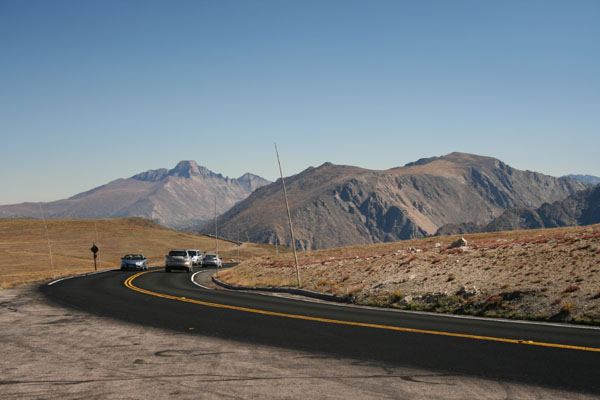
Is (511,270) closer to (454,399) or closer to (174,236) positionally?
(454,399)

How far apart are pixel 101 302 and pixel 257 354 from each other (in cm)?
1147

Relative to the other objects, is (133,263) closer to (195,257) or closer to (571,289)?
(195,257)

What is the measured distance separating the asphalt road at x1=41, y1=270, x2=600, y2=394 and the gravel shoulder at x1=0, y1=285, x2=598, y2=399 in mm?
610

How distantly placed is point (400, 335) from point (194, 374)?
4936mm

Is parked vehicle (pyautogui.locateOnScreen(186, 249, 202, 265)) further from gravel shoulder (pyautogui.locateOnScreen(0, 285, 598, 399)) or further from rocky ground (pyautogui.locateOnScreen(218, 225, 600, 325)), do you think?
gravel shoulder (pyautogui.locateOnScreen(0, 285, 598, 399))

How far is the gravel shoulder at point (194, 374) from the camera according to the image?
7.27 meters

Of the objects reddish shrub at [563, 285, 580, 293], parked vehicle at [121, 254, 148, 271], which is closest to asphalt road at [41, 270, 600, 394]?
reddish shrub at [563, 285, 580, 293]

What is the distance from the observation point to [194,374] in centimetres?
840

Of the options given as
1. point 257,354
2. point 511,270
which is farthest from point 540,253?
point 257,354

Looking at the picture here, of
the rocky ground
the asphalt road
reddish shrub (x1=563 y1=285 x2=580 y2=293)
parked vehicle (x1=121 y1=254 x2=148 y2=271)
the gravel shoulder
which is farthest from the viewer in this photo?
parked vehicle (x1=121 y1=254 x2=148 y2=271)

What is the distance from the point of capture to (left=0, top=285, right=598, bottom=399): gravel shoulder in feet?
23.9

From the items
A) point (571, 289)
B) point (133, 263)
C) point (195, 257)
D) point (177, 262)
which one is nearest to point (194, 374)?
point (571, 289)

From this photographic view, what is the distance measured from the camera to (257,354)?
981 cm

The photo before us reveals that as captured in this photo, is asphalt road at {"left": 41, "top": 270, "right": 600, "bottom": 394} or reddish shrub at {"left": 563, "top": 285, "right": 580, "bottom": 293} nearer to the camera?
asphalt road at {"left": 41, "top": 270, "right": 600, "bottom": 394}
